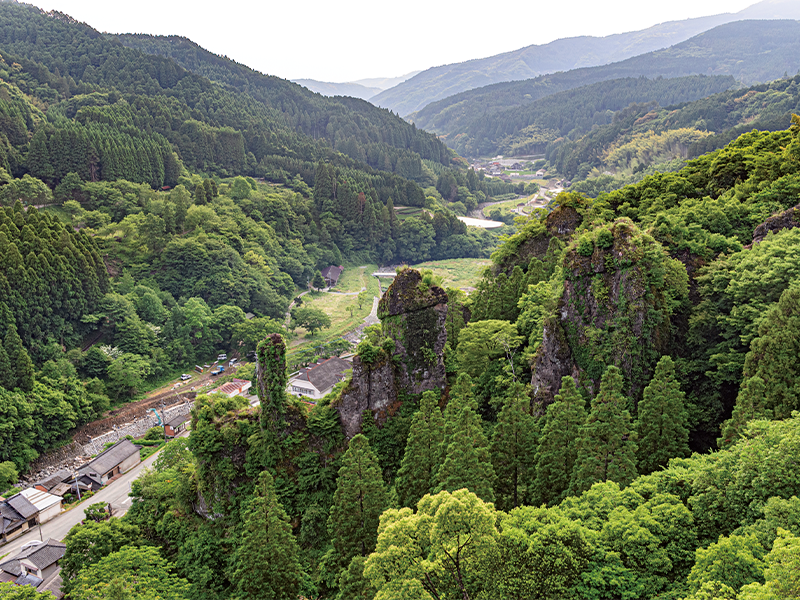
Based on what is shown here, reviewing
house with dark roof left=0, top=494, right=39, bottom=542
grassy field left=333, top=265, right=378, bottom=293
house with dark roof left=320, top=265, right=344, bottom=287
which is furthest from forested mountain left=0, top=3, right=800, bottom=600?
house with dark roof left=320, top=265, right=344, bottom=287

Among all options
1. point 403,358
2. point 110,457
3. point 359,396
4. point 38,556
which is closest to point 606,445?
point 403,358

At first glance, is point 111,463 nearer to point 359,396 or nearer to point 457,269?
point 359,396

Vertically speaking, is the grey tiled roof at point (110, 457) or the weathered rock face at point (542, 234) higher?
the weathered rock face at point (542, 234)

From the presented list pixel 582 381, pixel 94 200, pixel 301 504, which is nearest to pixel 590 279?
pixel 582 381

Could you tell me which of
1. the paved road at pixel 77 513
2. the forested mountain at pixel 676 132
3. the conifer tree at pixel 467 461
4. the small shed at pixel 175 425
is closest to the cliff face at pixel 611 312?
the conifer tree at pixel 467 461

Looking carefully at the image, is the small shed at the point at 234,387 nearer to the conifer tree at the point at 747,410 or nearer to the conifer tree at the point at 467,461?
the conifer tree at the point at 467,461

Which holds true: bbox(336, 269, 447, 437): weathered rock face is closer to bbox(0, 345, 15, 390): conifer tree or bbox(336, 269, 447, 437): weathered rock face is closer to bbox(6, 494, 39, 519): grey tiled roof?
bbox(6, 494, 39, 519): grey tiled roof

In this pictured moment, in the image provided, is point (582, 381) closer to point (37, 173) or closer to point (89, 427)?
point (89, 427)

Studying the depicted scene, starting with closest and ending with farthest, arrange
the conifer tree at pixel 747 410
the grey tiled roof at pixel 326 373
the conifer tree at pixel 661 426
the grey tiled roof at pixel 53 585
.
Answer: the conifer tree at pixel 747 410 → the conifer tree at pixel 661 426 → the grey tiled roof at pixel 53 585 → the grey tiled roof at pixel 326 373
